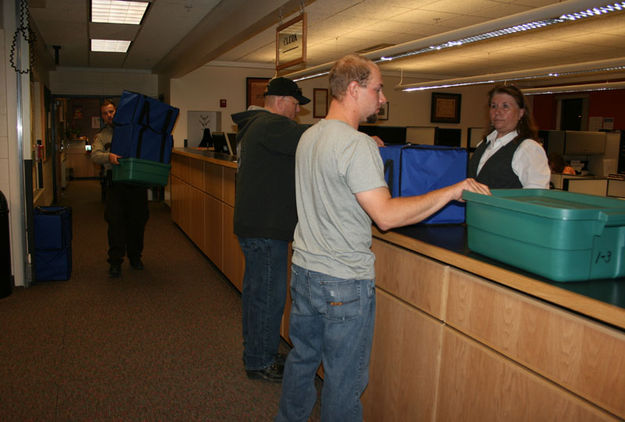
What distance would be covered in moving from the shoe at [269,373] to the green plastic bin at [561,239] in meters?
1.62

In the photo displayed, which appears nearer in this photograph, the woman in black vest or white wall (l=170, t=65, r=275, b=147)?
the woman in black vest

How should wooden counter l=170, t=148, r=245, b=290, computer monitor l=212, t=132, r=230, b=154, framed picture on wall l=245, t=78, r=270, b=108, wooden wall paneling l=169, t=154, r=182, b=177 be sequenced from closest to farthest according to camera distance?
wooden counter l=170, t=148, r=245, b=290
wooden wall paneling l=169, t=154, r=182, b=177
computer monitor l=212, t=132, r=230, b=154
framed picture on wall l=245, t=78, r=270, b=108

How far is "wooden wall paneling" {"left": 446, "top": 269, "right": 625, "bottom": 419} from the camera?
119 centimetres

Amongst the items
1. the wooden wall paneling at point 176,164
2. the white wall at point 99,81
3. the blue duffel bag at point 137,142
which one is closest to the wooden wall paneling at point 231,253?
the blue duffel bag at point 137,142

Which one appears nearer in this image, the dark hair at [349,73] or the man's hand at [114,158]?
the dark hair at [349,73]

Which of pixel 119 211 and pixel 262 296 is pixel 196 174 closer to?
pixel 119 211

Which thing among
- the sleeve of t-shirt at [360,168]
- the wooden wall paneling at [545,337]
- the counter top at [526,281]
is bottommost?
the wooden wall paneling at [545,337]

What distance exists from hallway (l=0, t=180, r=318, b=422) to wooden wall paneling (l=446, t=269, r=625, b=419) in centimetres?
129

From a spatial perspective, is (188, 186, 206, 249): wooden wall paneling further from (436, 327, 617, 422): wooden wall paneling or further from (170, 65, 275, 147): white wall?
(170, 65, 275, 147): white wall

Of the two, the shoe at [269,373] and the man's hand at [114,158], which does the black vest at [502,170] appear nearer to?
A: the shoe at [269,373]

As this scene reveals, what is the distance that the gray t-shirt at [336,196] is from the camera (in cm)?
157

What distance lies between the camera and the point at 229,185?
164 inches

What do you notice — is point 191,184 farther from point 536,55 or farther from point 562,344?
point 536,55

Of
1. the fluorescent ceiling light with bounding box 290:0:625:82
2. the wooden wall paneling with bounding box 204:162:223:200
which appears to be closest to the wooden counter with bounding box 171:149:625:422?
the fluorescent ceiling light with bounding box 290:0:625:82
